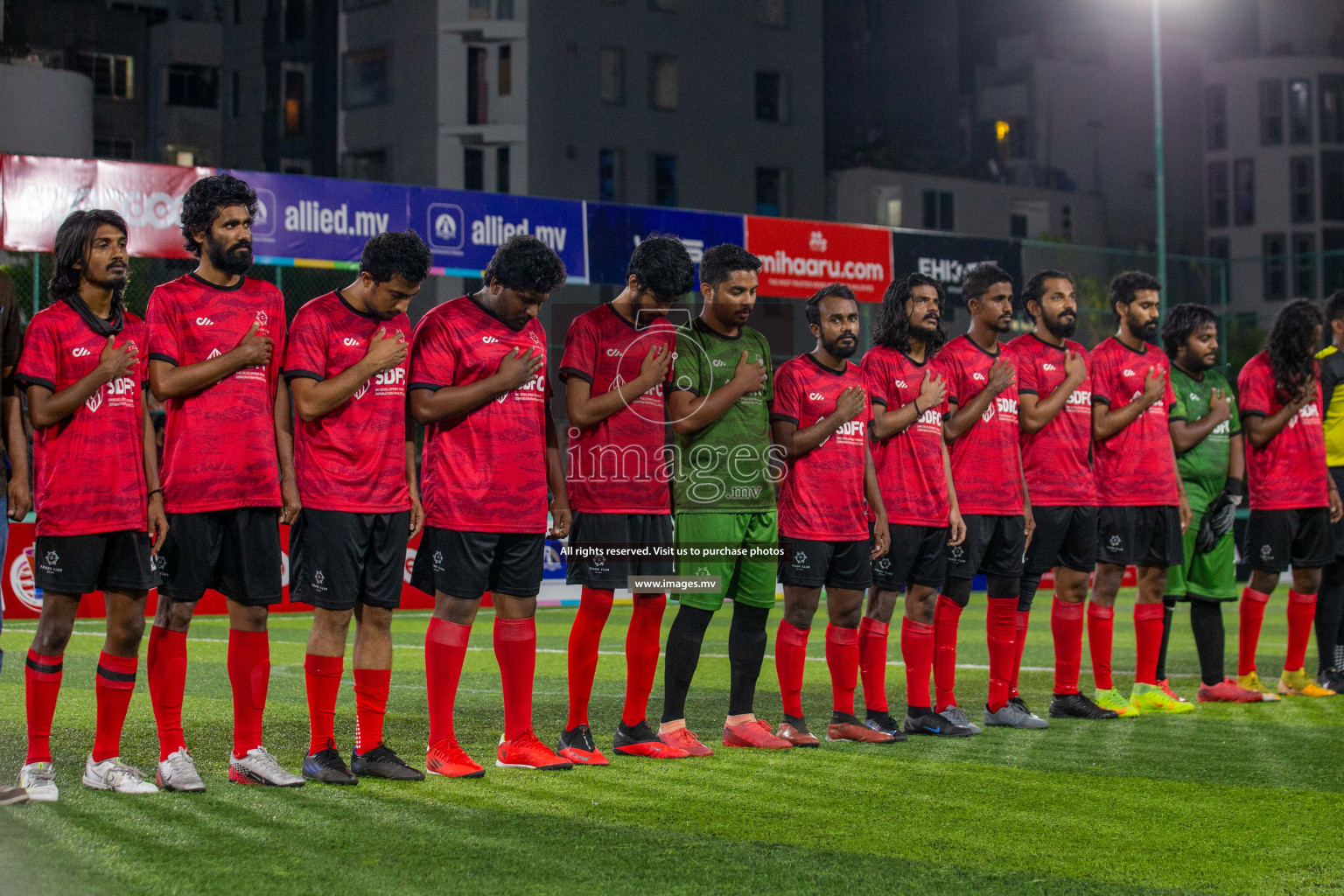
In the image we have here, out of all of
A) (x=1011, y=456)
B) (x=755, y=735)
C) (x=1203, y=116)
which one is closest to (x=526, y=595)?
(x=755, y=735)

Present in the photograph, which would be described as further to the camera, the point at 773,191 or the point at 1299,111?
the point at 1299,111

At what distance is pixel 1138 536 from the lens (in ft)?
28.5

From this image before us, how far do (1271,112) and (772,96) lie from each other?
87.2ft

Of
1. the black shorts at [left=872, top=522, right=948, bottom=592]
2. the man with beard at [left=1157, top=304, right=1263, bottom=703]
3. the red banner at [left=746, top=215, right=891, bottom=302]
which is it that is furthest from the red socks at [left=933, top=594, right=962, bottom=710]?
the red banner at [left=746, top=215, right=891, bottom=302]

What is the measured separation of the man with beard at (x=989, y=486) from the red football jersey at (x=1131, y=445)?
79 cm

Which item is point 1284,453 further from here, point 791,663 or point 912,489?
point 791,663

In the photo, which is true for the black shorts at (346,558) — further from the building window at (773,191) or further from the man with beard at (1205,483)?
the building window at (773,191)

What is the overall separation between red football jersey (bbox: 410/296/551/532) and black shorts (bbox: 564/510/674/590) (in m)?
0.31

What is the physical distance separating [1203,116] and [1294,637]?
61.2 metres

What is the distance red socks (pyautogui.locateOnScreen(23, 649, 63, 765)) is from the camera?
5613mm

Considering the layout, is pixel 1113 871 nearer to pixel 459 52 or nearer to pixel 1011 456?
pixel 1011 456

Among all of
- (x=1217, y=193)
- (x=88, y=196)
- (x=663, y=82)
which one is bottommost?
(x=88, y=196)

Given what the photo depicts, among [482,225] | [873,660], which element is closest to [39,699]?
[873,660]

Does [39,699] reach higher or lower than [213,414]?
lower
